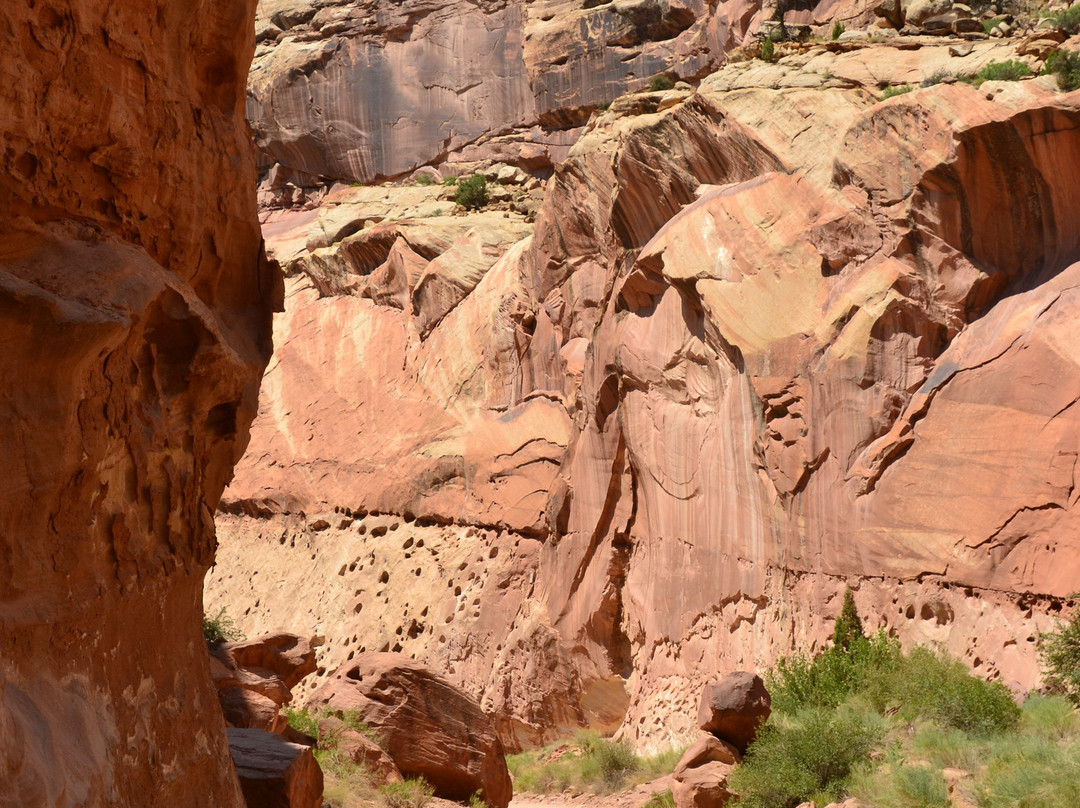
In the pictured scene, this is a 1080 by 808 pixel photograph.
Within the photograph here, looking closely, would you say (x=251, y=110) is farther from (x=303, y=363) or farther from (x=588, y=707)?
(x=588, y=707)

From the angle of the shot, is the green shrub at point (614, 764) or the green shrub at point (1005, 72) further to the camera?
the green shrub at point (614, 764)

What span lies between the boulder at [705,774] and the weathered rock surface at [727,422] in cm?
307

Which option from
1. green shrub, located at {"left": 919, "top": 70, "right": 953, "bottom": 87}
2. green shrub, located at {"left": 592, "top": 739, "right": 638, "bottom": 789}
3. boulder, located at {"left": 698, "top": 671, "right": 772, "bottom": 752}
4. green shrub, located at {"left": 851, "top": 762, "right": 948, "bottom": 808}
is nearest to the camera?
green shrub, located at {"left": 851, "top": 762, "right": 948, "bottom": 808}

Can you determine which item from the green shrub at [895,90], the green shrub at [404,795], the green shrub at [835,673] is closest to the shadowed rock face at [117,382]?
the green shrub at [404,795]

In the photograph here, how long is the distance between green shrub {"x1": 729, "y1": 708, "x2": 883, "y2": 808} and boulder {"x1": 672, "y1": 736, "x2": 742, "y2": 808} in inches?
10.7

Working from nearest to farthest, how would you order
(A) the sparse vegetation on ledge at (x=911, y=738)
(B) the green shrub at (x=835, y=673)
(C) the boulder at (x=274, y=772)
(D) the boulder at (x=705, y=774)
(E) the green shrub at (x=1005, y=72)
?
(C) the boulder at (x=274, y=772) → (A) the sparse vegetation on ledge at (x=911, y=738) → (D) the boulder at (x=705, y=774) → (B) the green shrub at (x=835, y=673) → (E) the green shrub at (x=1005, y=72)

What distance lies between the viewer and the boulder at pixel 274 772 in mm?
10125

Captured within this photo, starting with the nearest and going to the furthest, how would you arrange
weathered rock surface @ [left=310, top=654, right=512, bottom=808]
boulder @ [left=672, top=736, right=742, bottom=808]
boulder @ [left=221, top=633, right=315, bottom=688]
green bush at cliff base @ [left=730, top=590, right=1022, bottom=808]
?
green bush at cliff base @ [left=730, top=590, right=1022, bottom=808] → weathered rock surface @ [left=310, top=654, right=512, bottom=808] → boulder @ [left=672, top=736, right=742, bottom=808] → boulder @ [left=221, top=633, right=315, bottom=688]

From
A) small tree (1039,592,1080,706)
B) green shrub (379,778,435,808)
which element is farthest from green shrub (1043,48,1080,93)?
green shrub (379,778,435,808)

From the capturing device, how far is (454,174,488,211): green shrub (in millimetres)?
36031

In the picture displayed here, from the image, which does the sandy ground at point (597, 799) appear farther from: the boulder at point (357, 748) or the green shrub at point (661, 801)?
the boulder at point (357, 748)

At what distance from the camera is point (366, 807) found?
12125 mm

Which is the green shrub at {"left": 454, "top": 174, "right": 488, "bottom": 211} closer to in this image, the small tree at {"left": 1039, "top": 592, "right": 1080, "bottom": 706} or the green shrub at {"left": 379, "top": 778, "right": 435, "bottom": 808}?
the green shrub at {"left": 379, "top": 778, "right": 435, "bottom": 808}

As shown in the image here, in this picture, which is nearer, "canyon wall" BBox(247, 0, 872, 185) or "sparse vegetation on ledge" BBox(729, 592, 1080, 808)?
"sparse vegetation on ledge" BBox(729, 592, 1080, 808)
